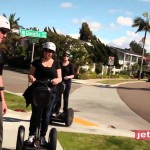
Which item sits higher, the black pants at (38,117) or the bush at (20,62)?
the bush at (20,62)

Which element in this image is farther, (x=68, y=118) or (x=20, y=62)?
(x=20, y=62)

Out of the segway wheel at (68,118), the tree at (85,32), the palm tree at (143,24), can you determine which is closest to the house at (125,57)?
the tree at (85,32)

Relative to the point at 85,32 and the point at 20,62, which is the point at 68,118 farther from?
the point at 85,32

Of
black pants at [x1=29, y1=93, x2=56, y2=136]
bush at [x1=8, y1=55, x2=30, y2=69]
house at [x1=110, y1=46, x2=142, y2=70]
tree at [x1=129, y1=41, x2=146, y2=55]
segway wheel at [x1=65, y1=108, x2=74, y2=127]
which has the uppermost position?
tree at [x1=129, y1=41, x2=146, y2=55]

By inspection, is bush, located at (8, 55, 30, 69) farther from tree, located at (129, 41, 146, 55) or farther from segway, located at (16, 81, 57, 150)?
tree, located at (129, 41, 146, 55)

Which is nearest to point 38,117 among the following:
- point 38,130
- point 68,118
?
point 38,130

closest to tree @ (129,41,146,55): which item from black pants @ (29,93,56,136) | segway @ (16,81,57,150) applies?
black pants @ (29,93,56,136)

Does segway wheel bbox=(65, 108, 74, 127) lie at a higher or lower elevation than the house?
lower

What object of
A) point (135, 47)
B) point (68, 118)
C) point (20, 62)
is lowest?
point (68, 118)

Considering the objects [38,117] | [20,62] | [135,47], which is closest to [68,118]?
[38,117]

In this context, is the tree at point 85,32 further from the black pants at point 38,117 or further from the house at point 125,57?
the black pants at point 38,117

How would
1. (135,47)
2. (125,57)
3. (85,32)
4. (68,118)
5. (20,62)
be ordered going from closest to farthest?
1. (68,118)
2. (20,62)
3. (125,57)
4. (85,32)
5. (135,47)

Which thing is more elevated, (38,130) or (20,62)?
(20,62)

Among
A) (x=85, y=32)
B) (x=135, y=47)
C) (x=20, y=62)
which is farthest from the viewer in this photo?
(x=135, y=47)
